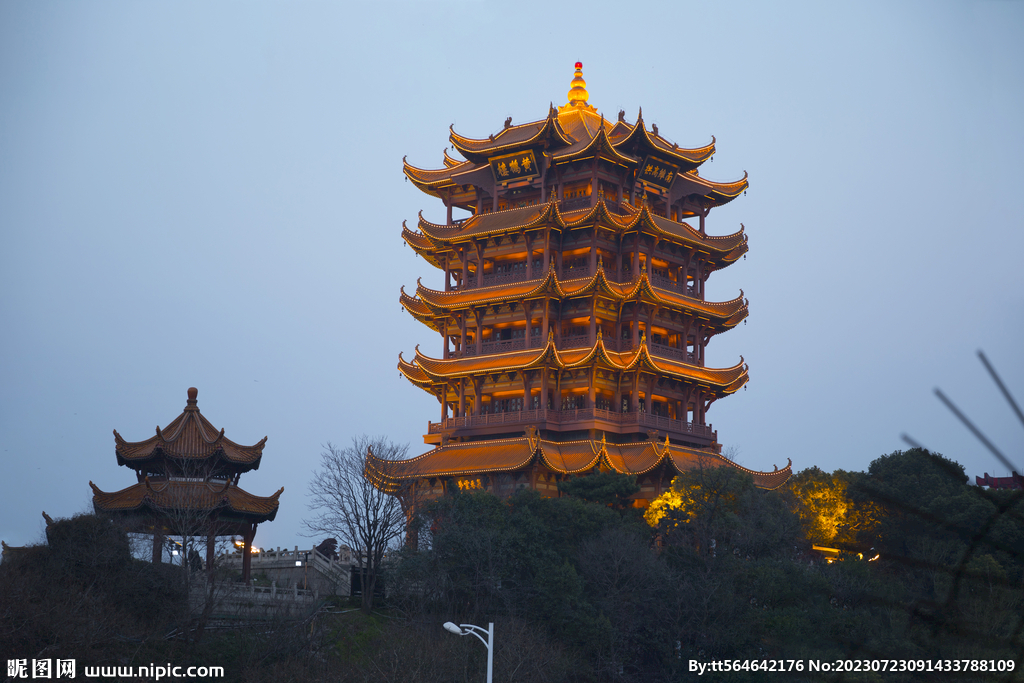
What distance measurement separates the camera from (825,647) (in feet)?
112

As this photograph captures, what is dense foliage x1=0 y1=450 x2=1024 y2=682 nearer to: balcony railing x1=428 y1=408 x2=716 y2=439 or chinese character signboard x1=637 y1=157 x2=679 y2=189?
balcony railing x1=428 y1=408 x2=716 y2=439

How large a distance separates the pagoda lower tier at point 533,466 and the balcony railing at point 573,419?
1.06 metres

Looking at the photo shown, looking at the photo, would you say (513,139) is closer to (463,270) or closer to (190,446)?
(463,270)

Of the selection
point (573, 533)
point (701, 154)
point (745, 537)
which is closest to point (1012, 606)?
point (745, 537)

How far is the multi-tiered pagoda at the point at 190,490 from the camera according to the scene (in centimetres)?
4122

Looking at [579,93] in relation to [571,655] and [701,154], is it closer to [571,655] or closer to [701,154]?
[701,154]

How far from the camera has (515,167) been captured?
61656mm

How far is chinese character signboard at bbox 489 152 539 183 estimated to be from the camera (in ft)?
200

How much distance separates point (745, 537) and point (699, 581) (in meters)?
4.45

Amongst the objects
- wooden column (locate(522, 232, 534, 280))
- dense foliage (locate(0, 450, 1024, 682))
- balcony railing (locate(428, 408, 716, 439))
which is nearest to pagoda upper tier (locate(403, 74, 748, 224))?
wooden column (locate(522, 232, 534, 280))

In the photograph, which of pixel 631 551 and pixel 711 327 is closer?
pixel 631 551

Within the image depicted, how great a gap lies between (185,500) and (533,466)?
1704 cm

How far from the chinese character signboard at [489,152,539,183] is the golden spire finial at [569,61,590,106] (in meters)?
7.94

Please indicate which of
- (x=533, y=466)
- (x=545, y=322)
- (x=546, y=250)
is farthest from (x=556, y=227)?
(x=533, y=466)
